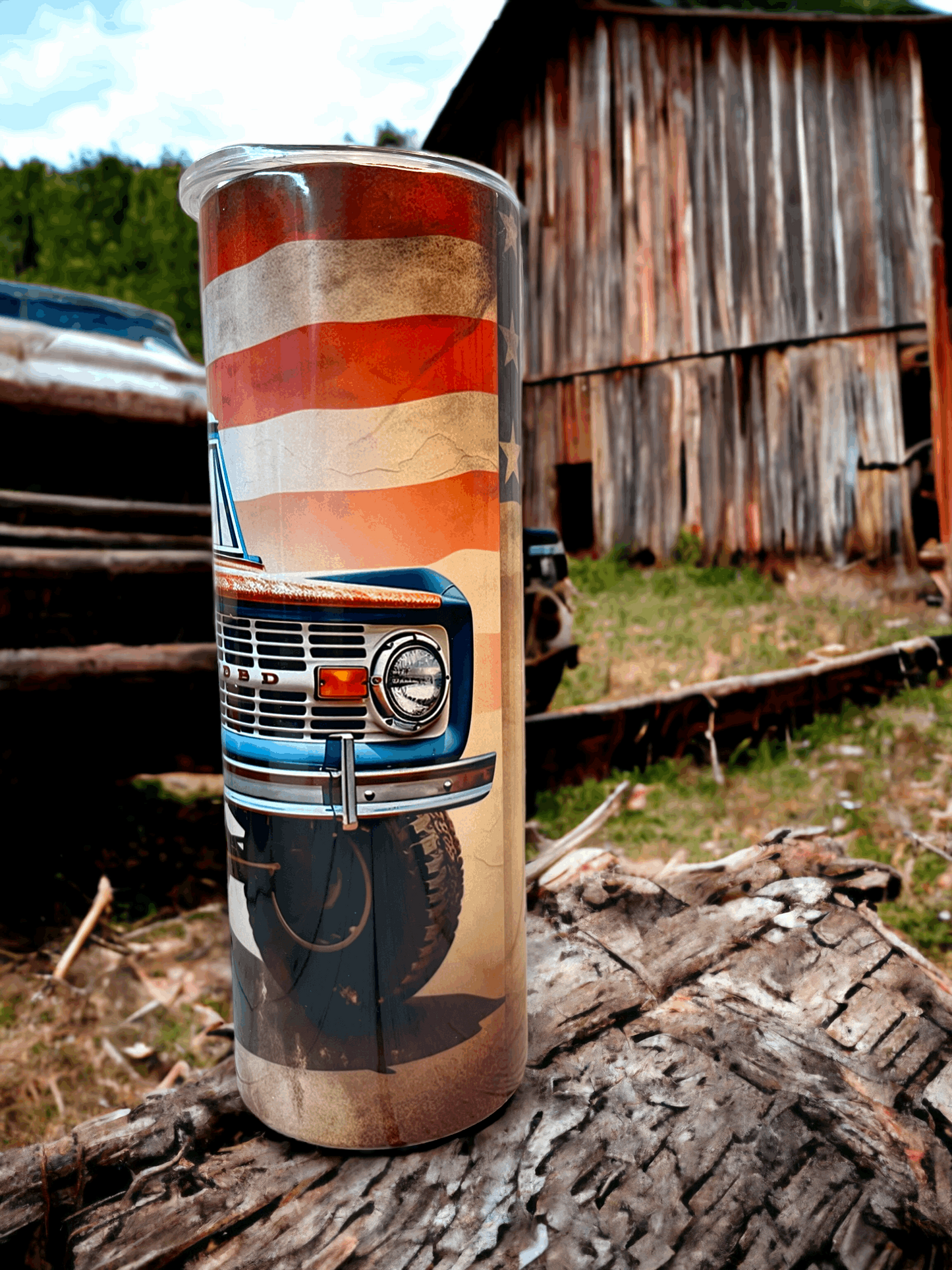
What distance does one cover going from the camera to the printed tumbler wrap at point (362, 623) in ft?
3.75

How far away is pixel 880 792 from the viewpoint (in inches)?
142

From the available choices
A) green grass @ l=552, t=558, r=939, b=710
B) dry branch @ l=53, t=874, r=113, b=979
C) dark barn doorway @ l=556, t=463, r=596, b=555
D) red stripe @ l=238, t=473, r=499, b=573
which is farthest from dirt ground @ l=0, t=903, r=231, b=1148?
dark barn doorway @ l=556, t=463, r=596, b=555

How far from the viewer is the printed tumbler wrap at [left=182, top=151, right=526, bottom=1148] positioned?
3.75 feet

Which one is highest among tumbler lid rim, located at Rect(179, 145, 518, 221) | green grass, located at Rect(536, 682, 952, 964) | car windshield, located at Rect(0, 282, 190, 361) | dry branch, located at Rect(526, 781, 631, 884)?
car windshield, located at Rect(0, 282, 190, 361)

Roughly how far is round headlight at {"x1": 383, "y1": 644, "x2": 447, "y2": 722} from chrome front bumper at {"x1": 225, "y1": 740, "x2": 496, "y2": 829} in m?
0.08

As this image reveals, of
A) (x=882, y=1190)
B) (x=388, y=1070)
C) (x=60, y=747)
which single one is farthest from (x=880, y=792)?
(x=60, y=747)

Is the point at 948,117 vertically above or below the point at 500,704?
above

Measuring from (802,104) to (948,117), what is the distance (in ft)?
3.68

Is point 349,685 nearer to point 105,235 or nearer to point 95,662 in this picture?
point 95,662

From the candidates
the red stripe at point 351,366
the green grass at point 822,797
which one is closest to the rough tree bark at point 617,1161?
the red stripe at point 351,366

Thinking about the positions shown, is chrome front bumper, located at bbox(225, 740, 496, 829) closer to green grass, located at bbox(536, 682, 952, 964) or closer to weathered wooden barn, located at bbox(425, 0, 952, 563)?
green grass, located at bbox(536, 682, 952, 964)

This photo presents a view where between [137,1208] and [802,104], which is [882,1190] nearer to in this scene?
[137,1208]

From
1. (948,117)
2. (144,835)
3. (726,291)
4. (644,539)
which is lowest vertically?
(144,835)

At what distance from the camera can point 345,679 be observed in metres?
1.16
